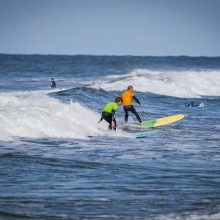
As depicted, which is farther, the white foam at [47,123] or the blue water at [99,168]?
the white foam at [47,123]

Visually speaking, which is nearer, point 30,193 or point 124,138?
point 30,193

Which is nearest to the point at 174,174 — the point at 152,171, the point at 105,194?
the point at 152,171

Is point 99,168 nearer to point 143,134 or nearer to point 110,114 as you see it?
point 143,134

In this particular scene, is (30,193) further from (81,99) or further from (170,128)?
(81,99)

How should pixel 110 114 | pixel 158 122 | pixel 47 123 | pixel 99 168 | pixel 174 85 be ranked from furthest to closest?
pixel 174 85
pixel 158 122
pixel 110 114
pixel 47 123
pixel 99 168

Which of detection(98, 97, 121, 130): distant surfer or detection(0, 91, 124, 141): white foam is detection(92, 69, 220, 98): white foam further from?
detection(98, 97, 121, 130): distant surfer

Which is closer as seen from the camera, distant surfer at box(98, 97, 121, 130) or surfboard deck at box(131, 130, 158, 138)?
surfboard deck at box(131, 130, 158, 138)

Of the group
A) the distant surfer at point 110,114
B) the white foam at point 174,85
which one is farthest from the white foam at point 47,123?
the white foam at point 174,85

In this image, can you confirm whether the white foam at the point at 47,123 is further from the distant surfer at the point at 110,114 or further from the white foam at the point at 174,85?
the white foam at the point at 174,85

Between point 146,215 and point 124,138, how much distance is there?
27.4ft

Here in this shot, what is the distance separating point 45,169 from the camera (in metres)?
12.1

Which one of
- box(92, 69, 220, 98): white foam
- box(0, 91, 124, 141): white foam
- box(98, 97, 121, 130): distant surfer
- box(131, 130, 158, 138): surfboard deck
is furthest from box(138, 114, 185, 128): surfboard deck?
box(92, 69, 220, 98): white foam

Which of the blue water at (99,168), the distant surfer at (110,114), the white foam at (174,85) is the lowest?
the white foam at (174,85)

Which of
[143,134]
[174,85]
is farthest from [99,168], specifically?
[174,85]
